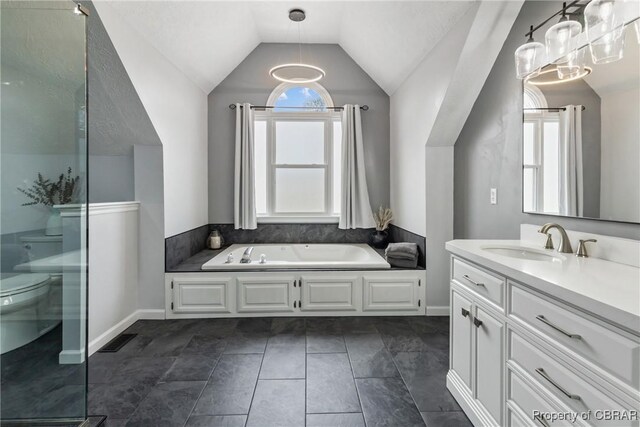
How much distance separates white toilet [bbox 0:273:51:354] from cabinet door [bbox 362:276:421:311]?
7.51 feet

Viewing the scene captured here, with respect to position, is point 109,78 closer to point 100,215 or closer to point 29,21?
point 29,21

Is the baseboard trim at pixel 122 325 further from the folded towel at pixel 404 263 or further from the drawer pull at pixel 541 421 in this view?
the drawer pull at pixel 541 421

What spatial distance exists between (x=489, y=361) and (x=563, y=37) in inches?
63.0

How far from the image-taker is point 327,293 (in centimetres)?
289

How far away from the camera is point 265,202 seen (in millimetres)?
4066

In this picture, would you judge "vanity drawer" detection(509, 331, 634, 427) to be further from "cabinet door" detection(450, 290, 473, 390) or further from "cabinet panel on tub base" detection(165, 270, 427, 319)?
"cabinet panel on tub base" detection(165, 270, 427, 319)

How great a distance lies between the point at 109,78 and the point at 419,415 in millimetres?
2942

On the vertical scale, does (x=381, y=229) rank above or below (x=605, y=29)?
below

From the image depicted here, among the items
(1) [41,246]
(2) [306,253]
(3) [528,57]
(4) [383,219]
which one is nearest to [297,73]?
(4) [383,219]

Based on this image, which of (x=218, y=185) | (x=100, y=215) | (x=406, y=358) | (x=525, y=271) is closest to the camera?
(x=525, y=271)

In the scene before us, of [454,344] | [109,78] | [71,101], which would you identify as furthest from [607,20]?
[109,78]

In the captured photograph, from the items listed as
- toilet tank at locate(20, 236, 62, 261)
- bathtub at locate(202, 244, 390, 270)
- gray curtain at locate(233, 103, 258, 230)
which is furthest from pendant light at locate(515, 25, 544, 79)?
gray curtain at locate(233, 103, 258, 230)

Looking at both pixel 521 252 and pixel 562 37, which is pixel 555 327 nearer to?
pixel 521 252

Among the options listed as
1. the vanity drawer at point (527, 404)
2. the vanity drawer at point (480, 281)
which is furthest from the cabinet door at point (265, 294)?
the vanity drawer at point (527, 404)
